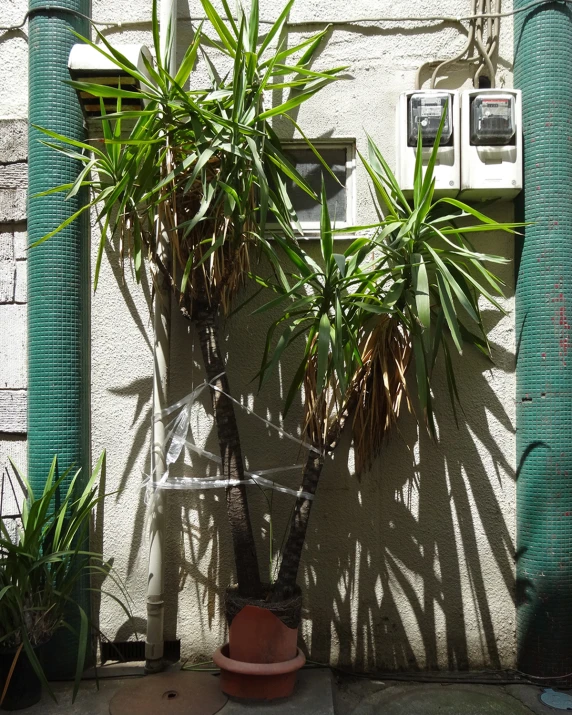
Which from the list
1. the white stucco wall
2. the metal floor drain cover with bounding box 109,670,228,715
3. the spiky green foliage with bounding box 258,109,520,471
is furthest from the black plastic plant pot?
the spiky green foliage with bounding box 258,109,520,471

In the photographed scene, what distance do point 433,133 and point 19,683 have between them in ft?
9.73

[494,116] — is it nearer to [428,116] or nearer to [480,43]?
[428,116]

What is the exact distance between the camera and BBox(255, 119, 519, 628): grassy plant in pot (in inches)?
106

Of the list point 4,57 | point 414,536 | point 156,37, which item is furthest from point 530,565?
point 4,57

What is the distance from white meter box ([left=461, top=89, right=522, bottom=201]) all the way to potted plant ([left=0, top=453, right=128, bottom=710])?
222 cm

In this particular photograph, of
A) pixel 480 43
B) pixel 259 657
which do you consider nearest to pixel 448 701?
pixel 259 657

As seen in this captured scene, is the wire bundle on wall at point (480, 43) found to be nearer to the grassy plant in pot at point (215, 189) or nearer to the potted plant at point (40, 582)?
the grassy plant in pot at point (215, 189)

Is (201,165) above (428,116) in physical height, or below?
below

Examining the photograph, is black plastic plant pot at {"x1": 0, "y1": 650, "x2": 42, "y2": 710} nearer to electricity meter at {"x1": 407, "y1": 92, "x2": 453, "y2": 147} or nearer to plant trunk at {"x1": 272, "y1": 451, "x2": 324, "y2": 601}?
plant trunk at {"x1": 272, "y1": 451, "x2": 324, "y2": 601}

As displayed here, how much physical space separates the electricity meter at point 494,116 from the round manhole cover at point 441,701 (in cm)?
249

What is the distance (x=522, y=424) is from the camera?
10.7 ft

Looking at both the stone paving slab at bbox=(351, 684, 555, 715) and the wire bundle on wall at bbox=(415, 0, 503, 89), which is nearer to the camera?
the stone paving slab at bbox=(351, 684, 555, 715)

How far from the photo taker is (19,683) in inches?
110

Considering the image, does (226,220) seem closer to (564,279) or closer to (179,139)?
(179,139)
